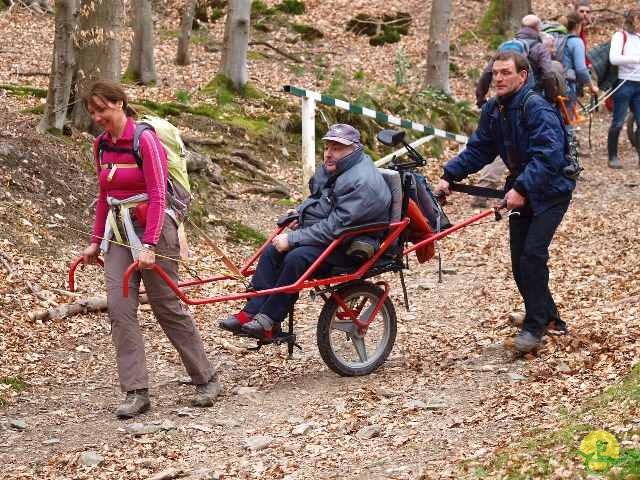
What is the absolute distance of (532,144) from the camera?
24.0 ft

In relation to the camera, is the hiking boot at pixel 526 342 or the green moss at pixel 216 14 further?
the green moss at pixel 216 14

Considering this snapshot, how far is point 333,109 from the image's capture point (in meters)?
15.9

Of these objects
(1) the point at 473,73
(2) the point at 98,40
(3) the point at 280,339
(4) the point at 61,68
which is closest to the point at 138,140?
(3) the point at 280,339

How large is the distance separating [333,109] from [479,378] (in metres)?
9.23

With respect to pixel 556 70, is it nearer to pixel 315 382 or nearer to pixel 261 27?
pixel 315 382

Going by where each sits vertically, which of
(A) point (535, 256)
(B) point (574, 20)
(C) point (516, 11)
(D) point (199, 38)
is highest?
(C) point (516, 11)

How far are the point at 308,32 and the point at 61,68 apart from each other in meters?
12.7

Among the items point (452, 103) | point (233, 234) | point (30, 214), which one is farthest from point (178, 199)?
point (452, 103)

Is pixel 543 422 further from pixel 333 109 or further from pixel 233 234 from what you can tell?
pixel 333 109

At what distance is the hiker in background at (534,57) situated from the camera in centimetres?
1183

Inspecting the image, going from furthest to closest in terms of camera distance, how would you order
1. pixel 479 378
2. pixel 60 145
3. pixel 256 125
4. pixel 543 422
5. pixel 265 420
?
pixel 256 125
pixel 60 145
pixel 479 378
pixel 265 420
pixel 543 422

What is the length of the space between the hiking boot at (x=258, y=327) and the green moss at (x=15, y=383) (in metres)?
1.73

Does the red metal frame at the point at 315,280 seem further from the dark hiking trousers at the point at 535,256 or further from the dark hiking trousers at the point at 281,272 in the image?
the dark hiking trousers at the point at 535,256

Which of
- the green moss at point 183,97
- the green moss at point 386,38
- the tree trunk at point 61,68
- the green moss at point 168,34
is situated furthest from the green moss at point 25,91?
the green moss at point 386,38
